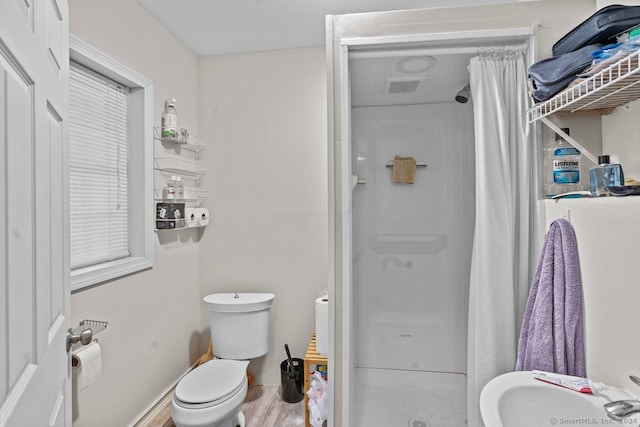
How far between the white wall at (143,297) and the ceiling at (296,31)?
0.18m

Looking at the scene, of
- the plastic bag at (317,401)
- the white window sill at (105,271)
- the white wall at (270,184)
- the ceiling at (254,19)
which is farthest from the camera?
the white wall at (270,184)

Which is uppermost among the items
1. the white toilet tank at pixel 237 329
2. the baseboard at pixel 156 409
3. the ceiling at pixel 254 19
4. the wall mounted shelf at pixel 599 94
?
the ceiling at pixel 254 19

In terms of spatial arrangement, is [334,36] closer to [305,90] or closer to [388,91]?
[388,91]

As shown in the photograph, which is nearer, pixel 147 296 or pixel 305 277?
pixel 147 296

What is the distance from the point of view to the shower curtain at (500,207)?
54.4 inches

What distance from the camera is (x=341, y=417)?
5.01 ft

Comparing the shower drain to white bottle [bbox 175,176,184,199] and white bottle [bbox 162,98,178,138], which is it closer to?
white bottle [bbox 175,176,184,199]

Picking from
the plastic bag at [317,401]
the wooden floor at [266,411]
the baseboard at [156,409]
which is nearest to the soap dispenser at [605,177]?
the plastic bag at [317,401]

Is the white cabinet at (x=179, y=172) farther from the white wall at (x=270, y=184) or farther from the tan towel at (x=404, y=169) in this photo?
the tan towel at (x=404, y=169)

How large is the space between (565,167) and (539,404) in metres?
0.80

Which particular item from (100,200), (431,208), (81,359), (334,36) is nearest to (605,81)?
(334,36)

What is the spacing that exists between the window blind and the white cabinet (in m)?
0.18

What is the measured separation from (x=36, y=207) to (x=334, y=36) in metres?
1.23

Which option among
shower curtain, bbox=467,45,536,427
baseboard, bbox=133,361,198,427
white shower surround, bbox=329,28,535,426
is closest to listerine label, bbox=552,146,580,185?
shower curtain, bbox=467,45,536,427
